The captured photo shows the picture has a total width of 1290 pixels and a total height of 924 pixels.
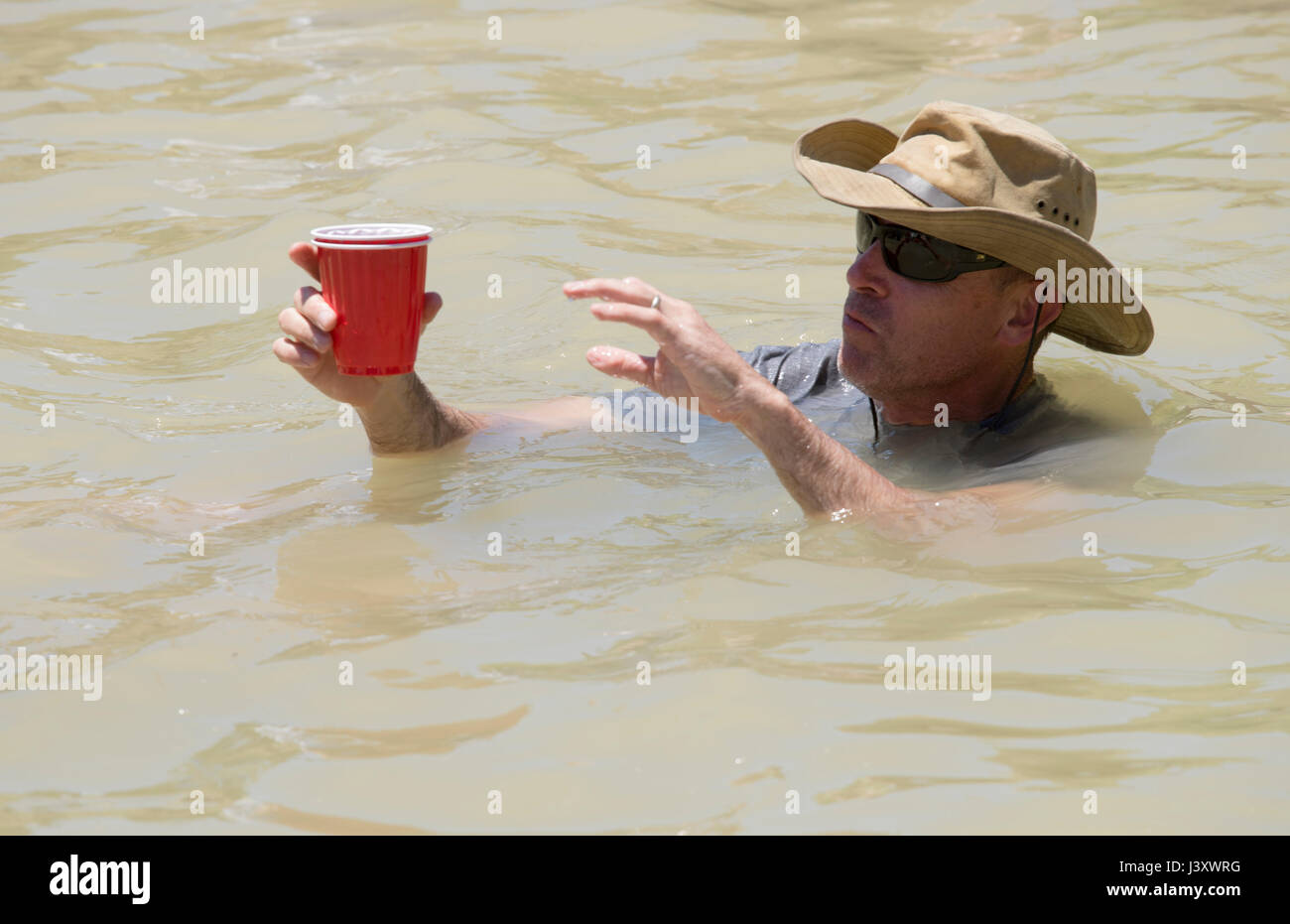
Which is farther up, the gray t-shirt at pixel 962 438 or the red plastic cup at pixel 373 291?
the red plastic cup at pixel 373 291

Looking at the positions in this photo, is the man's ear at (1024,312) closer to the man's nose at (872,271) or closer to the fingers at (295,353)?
the man's nose at (872,271)

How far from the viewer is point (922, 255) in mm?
3941

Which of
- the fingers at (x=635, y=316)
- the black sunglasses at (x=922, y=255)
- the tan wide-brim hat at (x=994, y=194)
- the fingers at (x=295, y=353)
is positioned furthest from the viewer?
the black sunglasses at (x=922, y=255)

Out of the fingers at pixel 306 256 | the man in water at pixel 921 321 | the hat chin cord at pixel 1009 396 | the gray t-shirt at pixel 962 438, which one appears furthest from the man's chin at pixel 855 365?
the fingers at pixel 306 256

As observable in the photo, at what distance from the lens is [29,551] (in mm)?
3447

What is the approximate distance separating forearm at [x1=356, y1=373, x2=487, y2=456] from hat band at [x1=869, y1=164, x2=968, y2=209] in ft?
4.42

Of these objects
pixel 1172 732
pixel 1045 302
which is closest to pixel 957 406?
pixel 1045 302

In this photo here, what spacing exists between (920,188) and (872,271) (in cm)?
25

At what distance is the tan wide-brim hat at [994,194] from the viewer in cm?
379

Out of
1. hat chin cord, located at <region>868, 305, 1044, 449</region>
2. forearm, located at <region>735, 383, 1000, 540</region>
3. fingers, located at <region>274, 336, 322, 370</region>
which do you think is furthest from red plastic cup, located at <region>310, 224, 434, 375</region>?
hat chin cord, located at <region>868, 305, 1044, 449</region>

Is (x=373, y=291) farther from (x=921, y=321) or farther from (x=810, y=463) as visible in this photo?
(x=921, y=321)

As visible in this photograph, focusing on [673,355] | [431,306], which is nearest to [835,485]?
[673,355]
